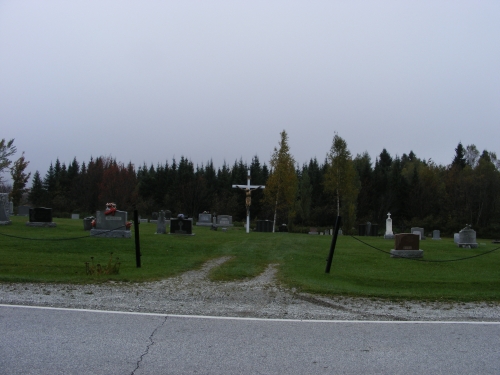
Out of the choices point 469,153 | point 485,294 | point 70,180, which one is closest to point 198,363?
point 485,294

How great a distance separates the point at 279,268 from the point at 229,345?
8.85 metres

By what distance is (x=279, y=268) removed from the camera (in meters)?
14.7

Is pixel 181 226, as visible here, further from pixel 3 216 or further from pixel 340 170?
pixel 340 170

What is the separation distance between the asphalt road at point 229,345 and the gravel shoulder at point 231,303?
59 cm

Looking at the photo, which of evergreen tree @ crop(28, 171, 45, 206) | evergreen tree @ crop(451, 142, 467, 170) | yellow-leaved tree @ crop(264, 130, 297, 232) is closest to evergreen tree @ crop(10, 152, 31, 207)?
evergreen tree @ crop(28, 171, 45, 206)

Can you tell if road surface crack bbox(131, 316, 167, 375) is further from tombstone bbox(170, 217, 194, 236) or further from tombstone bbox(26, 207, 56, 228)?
tombstone bbox(26, 207, 56, 228)

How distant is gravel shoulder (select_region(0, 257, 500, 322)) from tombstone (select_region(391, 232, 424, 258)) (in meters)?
9.11

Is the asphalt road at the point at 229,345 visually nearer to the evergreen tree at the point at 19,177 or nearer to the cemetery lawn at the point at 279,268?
the cemetery lawn at the point at 279,268

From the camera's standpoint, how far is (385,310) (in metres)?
8.59

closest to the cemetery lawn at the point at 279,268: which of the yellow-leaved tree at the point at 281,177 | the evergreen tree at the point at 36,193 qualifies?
the yellow-leaved tree at the point at 281,177

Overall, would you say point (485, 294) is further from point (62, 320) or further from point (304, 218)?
point (304, 218)

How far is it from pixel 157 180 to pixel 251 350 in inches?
3054

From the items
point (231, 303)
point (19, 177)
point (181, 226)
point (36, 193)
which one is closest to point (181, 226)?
point (181, 226)

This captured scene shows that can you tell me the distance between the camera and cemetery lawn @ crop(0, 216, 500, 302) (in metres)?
10.9
